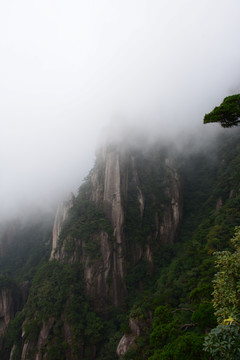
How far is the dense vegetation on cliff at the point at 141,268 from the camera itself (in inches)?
683

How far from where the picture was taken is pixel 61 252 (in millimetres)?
32031

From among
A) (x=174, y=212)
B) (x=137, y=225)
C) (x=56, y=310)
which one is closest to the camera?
(x=56, y=310)

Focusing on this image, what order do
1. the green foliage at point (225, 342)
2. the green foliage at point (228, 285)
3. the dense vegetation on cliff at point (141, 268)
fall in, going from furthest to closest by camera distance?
the dense vegetation on cliff at point (141, 268), the green foliage at point (228, 285), the green foliage at point (225, 342)

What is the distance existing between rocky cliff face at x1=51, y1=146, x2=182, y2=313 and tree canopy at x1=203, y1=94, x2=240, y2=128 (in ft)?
85.9

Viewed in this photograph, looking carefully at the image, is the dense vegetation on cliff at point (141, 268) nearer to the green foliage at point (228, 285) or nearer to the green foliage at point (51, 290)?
the green foliage at point (51, 290)

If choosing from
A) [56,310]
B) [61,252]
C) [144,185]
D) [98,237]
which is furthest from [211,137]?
[56,310]

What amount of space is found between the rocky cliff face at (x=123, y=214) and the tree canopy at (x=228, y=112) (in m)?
26.2

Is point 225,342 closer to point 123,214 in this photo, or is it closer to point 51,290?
point 51,290

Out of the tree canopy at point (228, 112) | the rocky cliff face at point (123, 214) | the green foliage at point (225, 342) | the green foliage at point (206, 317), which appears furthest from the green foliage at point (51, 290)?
the tree canopy at point (228, 112)

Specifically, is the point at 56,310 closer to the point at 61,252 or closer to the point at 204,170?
the point at 61,252

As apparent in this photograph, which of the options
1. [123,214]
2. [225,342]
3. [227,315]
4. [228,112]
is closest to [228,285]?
[227,315]

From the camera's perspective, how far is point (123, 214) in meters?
33.2

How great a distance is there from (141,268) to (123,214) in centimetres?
849

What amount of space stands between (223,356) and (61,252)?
1190 inches
